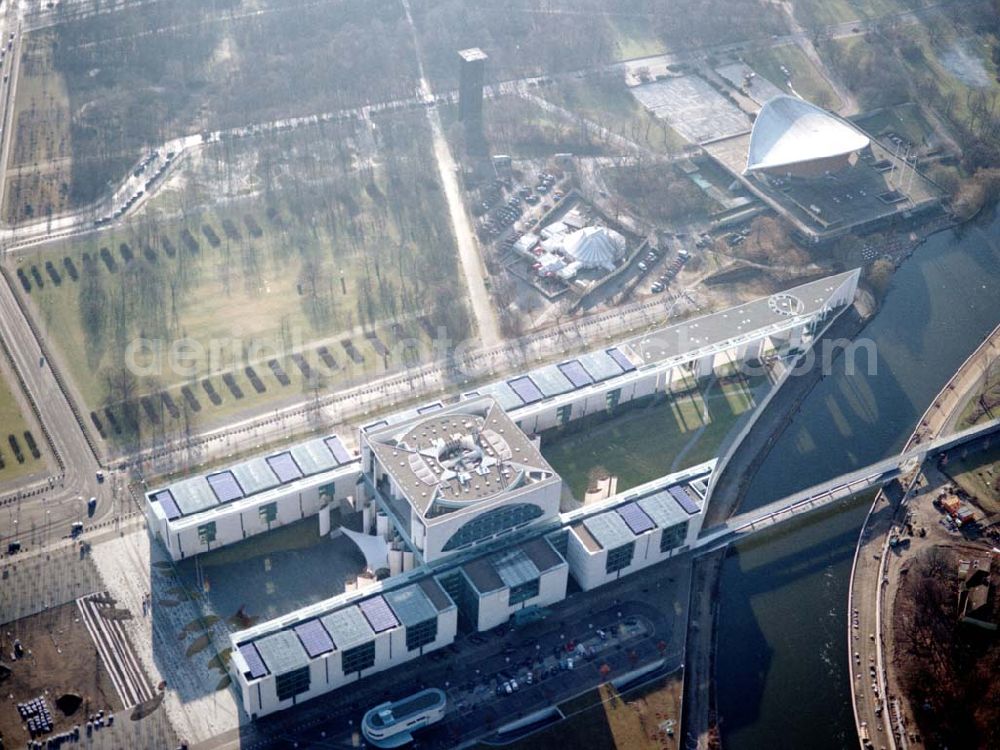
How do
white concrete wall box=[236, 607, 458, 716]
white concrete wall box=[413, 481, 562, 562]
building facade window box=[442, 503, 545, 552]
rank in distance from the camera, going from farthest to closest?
building facade window box=[442, 503, 545, 552] < white concrete wall box=[413, 481, 562, 562] < white concrete wall box=[236, 607, 458, 716]

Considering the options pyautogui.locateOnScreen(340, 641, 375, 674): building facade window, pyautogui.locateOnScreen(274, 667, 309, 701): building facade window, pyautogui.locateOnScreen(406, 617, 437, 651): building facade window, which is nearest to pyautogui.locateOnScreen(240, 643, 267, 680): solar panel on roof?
pyautogui.locateOnScreen(274, 667, 309, 701): building facade window

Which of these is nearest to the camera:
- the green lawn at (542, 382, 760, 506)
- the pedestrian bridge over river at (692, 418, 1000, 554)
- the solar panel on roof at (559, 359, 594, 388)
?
the pedestrian bridge over river at (692, 418, 1000, 554)

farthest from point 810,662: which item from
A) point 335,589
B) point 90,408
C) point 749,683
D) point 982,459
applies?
point 90,408

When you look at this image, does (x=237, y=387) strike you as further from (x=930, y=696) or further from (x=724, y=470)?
(x=930, y=696)

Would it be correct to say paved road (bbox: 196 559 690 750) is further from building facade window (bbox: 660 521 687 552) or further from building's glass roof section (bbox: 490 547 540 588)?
building's glass roof section (bbox: 490 547 540 588)

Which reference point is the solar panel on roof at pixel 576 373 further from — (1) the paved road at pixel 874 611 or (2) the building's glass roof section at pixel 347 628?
(2) the building's glass roof section at pixel 347 628
